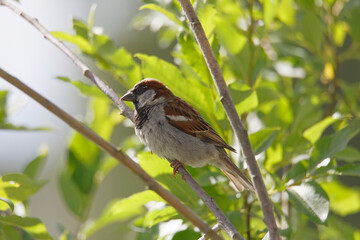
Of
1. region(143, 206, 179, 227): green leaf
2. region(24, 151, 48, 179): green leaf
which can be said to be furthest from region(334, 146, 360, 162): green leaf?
region(24, 151, 48, 179): green leaf

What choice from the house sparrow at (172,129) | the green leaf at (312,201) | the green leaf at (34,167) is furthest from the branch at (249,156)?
the green leaf at (34,167)

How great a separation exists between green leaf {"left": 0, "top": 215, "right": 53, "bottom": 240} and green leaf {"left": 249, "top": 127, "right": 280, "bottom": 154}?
2.34ft

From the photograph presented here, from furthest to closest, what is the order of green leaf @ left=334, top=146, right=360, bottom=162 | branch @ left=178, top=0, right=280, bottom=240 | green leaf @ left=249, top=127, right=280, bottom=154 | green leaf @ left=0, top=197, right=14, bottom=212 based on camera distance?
green leaf @ left=334, top=146, right=360, bottom=162
green leaf @ left=249, top=127, right=280, bottom=154
green leaf @ left=0, top=197, right=14, bottom=212
branch @ left=178, top=0, right=280, bottom=240

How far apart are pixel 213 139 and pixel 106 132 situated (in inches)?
18.0

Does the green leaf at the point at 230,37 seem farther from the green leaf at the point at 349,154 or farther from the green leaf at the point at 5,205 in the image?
the green leaf at the point at 5,205

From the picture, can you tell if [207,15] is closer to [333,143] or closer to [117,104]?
[117,104]

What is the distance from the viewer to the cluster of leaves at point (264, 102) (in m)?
1.44

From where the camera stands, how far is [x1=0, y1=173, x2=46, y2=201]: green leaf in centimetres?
126

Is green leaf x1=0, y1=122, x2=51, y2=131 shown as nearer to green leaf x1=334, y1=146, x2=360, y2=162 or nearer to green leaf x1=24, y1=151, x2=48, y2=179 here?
green leaf x1=24, y1=151, x2=48, y2=179

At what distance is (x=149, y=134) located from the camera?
1.96 meters

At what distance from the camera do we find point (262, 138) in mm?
1510

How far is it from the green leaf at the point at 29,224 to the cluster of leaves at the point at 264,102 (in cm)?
26

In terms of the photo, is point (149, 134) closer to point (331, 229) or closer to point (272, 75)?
point (272, 75)

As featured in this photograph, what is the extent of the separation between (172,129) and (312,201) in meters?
0.87
